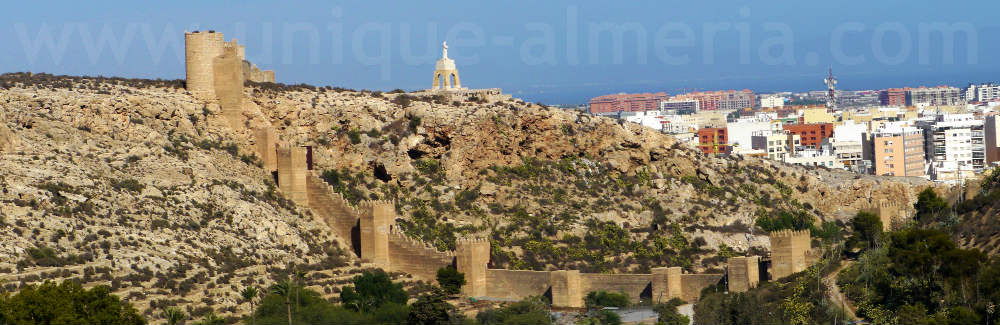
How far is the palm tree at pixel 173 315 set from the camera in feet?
132

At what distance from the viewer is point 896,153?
117 m

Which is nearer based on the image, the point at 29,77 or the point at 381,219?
the point at 381,219

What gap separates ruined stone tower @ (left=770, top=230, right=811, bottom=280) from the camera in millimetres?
48312

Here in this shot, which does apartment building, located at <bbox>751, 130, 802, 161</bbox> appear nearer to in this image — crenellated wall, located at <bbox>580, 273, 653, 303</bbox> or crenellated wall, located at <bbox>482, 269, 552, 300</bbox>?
crenellated wall, located at <bbox>580, 273, 653, 303</bbox>

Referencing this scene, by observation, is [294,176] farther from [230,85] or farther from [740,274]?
[740,274]

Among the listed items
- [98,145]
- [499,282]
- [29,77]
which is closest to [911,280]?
[499,282]

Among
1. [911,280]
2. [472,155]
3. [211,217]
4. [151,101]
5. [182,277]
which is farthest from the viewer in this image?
[472,155]

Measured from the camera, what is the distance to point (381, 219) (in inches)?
2000

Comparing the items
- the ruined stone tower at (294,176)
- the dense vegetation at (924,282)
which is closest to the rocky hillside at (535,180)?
the ruined stone tower at (294,176)

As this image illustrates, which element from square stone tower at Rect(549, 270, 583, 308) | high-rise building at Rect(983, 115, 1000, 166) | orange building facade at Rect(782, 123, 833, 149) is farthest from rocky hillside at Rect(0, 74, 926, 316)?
orange building facade at Rect(782, 123, 833, 149)

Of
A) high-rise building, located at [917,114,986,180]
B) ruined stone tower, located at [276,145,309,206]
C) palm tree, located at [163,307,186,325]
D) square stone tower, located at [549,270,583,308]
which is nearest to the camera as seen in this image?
palm tree, located at [163,307,186,325]

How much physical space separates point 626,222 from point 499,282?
25.2 ft

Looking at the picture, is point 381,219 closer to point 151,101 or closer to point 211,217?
point 211,217

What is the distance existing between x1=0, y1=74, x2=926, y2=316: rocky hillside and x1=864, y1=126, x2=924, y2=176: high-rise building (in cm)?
5114
